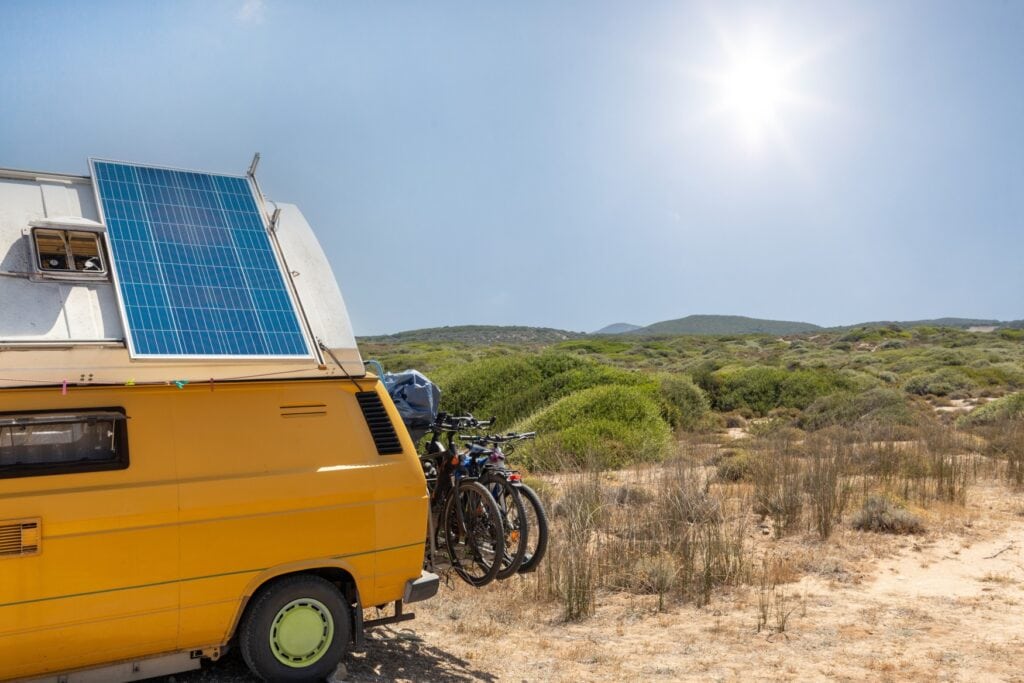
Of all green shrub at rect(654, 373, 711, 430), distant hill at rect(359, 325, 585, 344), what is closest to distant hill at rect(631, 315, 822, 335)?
distant hill at rect(359, 325, 585, 344)

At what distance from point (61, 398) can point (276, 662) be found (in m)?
1.91

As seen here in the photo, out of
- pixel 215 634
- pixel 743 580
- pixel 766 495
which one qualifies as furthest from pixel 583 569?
pixel 766 495

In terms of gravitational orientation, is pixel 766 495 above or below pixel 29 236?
below

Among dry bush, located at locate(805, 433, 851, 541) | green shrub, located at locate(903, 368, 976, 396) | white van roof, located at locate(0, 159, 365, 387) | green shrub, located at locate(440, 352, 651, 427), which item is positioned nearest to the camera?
white van roof, located at locate(0, 159, 365, 387)

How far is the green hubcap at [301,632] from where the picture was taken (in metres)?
4.86

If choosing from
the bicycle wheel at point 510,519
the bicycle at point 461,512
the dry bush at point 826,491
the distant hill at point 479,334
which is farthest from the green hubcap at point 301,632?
the distant hill at point 479,334

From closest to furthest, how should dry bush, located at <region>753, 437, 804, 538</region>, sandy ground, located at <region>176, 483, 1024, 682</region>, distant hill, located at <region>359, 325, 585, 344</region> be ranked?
sandy ground, located at <region>176, 483, 1024, 682</region>
dry bush, located at <region>753, 437, 804, 538</region>
distant hill, located at <region>359, 325, 585, 344</region>

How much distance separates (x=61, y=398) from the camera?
14.2 feet

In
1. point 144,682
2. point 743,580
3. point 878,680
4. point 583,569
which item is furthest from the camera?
point 743,580

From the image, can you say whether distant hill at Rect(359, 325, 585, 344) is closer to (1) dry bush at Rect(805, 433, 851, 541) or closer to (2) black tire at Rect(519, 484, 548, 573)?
(1) dry bush at Rect(805, 433, 851, 541)

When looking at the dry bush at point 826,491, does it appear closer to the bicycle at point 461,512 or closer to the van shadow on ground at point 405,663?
the bicycle at point 461,512

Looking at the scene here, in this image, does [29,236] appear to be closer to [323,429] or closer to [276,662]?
[323,429]

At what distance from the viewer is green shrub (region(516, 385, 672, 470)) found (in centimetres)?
1511

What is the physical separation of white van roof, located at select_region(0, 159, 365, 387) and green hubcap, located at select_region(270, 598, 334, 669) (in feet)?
4.53
